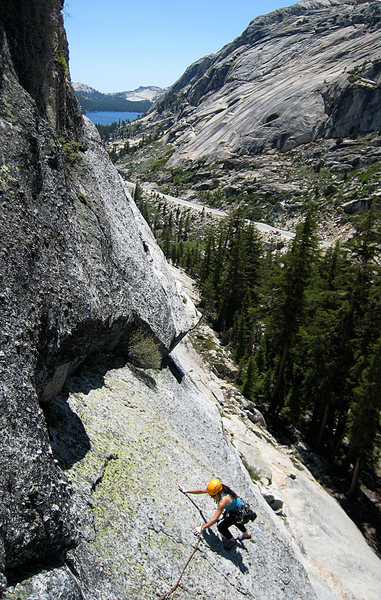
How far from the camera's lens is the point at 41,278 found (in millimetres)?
4840

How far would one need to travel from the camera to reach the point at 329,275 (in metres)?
27.8

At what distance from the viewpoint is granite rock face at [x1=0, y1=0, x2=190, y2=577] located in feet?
11.8

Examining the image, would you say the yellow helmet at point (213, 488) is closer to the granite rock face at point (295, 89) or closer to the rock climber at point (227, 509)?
the rock climber at point (227, 509)

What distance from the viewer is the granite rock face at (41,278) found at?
11.8ft

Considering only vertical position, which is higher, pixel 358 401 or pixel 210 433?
pixel 210 433

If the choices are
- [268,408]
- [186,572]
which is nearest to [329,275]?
[268,408]

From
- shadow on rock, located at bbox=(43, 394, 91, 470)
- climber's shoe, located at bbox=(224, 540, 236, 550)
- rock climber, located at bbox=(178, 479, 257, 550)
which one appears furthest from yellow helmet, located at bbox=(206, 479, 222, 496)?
shadow on rock, located at bbox=(43, 394, 91, 470)

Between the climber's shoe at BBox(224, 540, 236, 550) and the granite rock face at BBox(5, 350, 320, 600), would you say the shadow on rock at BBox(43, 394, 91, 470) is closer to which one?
the granite rock face at BBox(5, 350, 320, 600)

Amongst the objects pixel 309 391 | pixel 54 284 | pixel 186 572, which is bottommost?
pixel 309 391

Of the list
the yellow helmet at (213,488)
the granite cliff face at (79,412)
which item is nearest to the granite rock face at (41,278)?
the granite cliff face at (79,412)

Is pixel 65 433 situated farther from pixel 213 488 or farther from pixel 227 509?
pixel 227 509

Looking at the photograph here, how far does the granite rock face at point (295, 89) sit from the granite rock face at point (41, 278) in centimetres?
10583

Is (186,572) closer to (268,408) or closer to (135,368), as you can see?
(135,368)

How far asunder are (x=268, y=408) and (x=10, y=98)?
2279 cm
